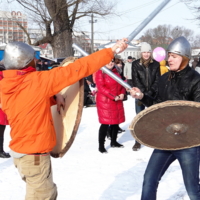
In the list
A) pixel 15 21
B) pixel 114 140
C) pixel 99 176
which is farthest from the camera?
pixel 15 21

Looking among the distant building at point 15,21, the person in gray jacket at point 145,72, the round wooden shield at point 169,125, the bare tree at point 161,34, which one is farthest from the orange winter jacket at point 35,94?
the bare tree at point 161,34

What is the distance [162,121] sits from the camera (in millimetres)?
2689

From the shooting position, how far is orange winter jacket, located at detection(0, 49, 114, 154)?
7.89 feet

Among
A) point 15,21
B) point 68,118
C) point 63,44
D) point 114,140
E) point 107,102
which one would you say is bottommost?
point 114,140

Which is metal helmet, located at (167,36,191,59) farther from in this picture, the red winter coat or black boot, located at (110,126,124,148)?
black boot, located at (110,126,124,148)

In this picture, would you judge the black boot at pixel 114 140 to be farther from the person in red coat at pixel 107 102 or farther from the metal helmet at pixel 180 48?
the metal helmet at pixel 180 48

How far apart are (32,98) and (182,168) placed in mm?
1403

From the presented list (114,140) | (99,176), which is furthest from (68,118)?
(114,140)

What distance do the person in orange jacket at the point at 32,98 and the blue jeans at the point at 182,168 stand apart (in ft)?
3.09

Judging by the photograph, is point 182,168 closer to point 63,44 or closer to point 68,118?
point 68,118

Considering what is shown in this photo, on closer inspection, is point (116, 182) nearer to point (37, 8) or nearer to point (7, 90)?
point (7, 90)

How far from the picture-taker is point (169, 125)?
2730mm

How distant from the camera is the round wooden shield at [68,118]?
2.82m

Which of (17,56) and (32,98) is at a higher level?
(17,56)
